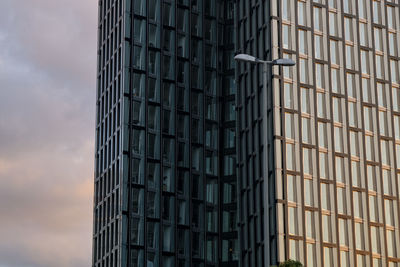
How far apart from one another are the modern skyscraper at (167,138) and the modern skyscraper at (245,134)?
15 cm

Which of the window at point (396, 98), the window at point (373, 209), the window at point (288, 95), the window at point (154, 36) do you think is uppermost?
the window at point (154, 36)

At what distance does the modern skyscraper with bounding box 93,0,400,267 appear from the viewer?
8506 cm

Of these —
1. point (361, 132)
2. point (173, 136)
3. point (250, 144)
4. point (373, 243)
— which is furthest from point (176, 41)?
point (373, 243)

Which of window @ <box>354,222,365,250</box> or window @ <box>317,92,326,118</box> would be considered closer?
window @ <box>354,222,365,250</box>

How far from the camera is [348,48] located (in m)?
92.0

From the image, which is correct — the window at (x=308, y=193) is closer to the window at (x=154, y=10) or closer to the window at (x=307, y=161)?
the window at (x=307, y=161)

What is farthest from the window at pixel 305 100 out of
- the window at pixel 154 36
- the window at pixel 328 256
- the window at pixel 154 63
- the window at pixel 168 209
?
the window at pixel 154 36

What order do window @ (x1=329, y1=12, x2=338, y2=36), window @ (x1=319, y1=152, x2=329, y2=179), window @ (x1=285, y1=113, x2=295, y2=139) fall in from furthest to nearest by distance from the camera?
1. window @ (x1=329, y1=12, x2=338, y2=36)
2. window @ (x1=319, y1=152, x2=329, y2=179)
3. window @ (x1=285, y1=113, x2=295, y2=139)

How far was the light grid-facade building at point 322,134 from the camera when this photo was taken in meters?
83.8

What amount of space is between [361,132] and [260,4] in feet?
56.7

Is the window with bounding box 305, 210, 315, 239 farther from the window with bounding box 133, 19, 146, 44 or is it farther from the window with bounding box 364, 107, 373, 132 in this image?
the window with bounding box 133, 19, 146, 44

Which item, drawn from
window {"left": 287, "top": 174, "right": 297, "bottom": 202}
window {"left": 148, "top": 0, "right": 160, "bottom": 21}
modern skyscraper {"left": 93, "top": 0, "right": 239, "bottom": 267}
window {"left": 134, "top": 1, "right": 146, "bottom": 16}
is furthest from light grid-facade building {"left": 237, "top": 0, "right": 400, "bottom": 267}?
window {"left": 134, "top": 1, "right": 146, "bottom": 16}

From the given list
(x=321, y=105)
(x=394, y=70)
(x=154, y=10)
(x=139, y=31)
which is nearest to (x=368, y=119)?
(x=321, y=105)

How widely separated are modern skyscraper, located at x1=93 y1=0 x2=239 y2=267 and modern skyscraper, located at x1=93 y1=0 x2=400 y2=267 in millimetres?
155
